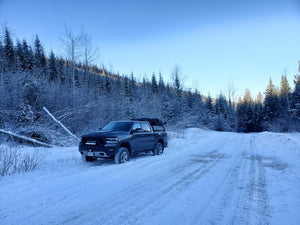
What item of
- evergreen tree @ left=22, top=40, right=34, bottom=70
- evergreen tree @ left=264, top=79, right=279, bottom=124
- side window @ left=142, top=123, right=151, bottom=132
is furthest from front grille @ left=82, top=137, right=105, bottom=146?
evergreen tree @ left=264, top=79, right=279, bottom=124

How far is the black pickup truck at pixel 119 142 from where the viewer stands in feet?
23.1

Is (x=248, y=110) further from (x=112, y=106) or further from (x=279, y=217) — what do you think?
(x=279, y=217)

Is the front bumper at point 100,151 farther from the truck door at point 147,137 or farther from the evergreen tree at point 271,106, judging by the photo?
the evergreen tree at point 271,106

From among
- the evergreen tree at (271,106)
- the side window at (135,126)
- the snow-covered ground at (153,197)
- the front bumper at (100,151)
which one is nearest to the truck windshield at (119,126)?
the side window at (135,126)

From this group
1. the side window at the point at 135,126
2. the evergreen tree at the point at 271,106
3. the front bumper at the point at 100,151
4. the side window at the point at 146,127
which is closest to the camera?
the front bumper at the point at 100,151

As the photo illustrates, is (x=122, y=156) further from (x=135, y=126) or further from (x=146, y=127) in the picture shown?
(x=146, y=127)

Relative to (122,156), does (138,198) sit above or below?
below

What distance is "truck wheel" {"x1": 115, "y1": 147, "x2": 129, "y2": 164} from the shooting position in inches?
280

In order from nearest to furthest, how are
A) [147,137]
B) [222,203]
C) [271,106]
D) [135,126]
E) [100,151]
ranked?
1. [222,203]
2. [100,151]
3. [135,126]
4. [147,137]
5. [271,106]

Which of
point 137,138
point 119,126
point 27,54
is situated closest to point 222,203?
point 137,138

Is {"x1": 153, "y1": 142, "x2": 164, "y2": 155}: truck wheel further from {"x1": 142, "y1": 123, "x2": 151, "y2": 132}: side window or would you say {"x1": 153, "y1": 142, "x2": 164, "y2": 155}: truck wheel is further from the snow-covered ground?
the snow-covered ground

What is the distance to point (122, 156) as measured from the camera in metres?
7.40

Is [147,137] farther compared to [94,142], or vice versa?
[147,137]

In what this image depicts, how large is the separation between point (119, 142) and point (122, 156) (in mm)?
638
